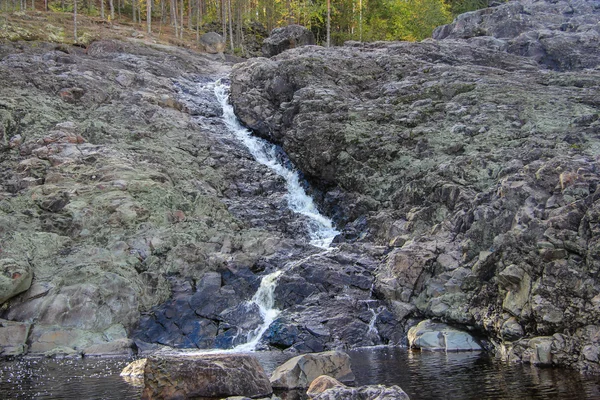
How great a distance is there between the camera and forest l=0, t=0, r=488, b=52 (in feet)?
238

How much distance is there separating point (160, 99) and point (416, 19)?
42193 mm

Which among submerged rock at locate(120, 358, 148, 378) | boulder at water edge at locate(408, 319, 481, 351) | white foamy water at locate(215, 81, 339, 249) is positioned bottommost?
boulder at water edge at locate(408, 319, 481, 351)

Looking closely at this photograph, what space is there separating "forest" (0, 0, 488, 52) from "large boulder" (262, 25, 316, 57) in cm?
455

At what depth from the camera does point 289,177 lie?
4444 centimetres

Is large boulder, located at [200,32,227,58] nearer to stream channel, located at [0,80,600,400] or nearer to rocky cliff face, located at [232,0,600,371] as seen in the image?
rocky cliff face, located at [232,0,600,371]

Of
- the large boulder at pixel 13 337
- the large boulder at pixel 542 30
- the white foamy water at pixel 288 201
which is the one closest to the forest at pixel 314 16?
the large boulder at pixel 542 30

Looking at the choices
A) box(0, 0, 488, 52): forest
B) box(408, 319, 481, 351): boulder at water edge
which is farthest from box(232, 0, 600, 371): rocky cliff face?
box(0, 0, 488, 52): forest

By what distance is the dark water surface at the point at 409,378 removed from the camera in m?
16.9

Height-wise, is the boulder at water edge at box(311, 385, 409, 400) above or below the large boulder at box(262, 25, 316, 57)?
below

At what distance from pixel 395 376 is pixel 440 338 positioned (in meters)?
7.87

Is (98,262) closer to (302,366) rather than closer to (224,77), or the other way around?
(302,366)

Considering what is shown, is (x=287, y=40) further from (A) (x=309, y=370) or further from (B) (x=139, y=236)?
(A) (x=309, y=370)

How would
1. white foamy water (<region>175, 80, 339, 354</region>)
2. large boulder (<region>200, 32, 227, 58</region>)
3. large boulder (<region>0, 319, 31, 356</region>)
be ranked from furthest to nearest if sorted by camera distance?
large boulder (<region>200, 32, 227, 58</region>)
white foamy water (<region>175, 80, 339, 354</region>)
large boulder (<region>0, 319, 31, 356</region>)

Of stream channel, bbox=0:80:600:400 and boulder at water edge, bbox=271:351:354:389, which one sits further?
boulder at water edge, bbox=271:351:354:389
